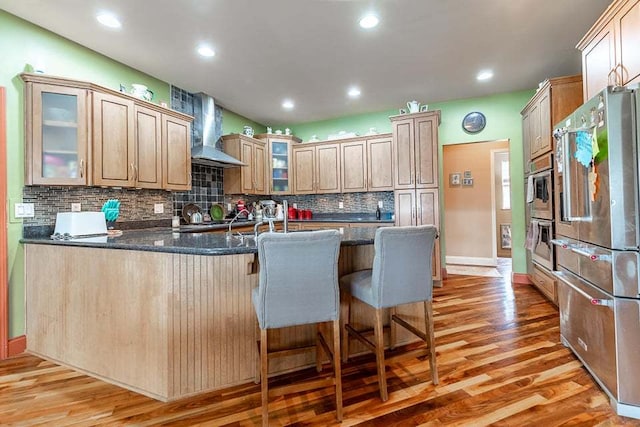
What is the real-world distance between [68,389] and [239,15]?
2.91 meters

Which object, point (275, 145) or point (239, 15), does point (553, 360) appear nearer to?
point (239, 15)

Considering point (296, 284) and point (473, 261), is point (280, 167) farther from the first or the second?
point (296, 284)

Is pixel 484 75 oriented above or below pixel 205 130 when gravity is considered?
above

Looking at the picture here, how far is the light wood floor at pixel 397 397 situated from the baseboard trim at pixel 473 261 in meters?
3.46

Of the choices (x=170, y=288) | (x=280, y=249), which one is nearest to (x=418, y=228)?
(x=280, y=249)

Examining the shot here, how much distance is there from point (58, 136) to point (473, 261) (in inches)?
247

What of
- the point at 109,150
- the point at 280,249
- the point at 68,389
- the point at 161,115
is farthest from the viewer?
the point at 161,115

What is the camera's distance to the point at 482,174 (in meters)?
5.81

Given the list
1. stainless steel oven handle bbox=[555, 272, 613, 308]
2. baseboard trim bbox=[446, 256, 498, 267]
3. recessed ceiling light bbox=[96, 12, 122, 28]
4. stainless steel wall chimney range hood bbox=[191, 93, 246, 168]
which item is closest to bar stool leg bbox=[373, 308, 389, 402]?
stainless steel oven handle bbox=[555, 272, 613, 308]

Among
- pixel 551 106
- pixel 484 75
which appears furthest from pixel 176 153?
pixel 551 106

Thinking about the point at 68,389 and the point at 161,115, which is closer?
the point at 68,389

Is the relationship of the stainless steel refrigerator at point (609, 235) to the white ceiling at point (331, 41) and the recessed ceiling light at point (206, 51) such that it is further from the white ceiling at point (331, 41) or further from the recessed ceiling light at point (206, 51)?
the recessed ceiling light at point (206, 51)

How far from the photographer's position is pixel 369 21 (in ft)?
8.64

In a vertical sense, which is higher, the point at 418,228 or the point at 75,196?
the point at 75,196
